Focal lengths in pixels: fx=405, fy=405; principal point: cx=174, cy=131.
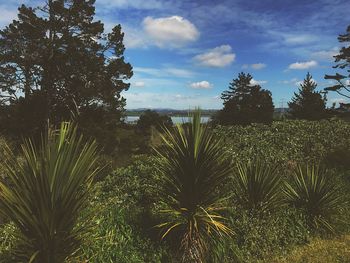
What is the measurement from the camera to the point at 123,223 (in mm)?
7066

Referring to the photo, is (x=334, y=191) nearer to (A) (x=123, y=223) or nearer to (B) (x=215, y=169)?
(B) (x=215, y=169)

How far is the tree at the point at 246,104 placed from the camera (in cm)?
4931

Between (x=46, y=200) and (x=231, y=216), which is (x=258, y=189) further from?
(x=46, y=200)

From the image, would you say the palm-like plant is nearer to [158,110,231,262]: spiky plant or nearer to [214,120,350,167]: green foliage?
[158,110,231,262]: spiky plant

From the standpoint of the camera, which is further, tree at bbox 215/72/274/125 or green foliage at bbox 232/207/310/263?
tree at bbox 215/72/274/125

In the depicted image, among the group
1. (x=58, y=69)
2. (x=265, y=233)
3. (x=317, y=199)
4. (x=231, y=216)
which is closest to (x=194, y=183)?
(x=231, y=216)

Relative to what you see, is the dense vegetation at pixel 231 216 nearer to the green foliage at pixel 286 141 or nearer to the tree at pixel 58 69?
the green foliage at pixel 286 141

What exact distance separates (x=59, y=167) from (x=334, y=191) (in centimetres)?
705

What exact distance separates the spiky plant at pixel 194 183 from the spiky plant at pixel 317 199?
3.18m

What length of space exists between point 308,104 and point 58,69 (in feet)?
111

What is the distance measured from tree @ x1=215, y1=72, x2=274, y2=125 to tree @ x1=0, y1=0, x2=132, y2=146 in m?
12.3

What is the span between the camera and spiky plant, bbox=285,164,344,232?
9.32 meters

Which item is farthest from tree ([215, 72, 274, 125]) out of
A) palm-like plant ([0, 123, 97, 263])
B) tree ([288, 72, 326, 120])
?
palm-like plant ([0, 123, 97, 263])

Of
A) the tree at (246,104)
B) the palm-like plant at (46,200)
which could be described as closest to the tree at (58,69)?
the tree at (246,104)
